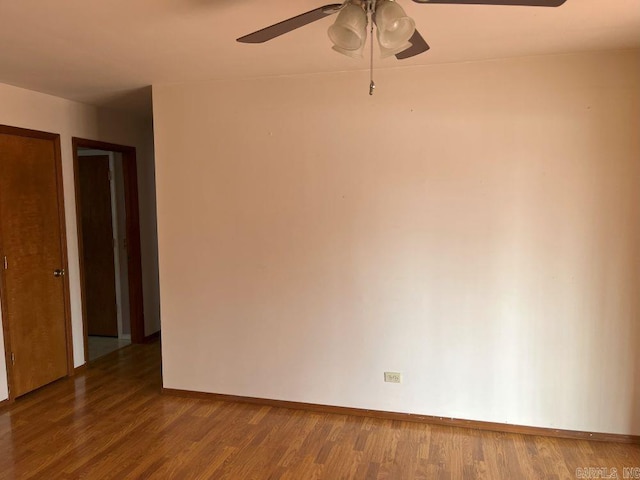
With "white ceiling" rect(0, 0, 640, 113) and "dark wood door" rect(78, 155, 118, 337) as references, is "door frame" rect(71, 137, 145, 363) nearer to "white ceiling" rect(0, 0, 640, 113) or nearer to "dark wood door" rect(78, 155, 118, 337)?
"dark wood door" rect(78, 155, 118, 337)

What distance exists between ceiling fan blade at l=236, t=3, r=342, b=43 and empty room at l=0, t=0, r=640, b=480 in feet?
1.42

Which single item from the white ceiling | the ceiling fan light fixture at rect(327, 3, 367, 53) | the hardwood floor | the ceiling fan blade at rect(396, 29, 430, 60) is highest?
the white ceiling

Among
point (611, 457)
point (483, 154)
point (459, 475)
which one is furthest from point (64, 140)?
point (611, 457)

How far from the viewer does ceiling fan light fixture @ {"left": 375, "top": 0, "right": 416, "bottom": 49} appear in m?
1.68

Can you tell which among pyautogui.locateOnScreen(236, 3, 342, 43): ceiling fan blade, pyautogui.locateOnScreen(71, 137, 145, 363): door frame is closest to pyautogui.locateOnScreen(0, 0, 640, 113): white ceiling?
pyautogui.locateOnScreen(236, 3, 342, 43): ceiling fan blade

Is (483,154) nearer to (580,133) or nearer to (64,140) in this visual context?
(580,133)

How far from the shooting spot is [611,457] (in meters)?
2.84

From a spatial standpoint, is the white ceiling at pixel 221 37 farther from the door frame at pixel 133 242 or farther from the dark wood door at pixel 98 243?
the dark wood door at pixel 98 243

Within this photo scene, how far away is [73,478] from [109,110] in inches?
132

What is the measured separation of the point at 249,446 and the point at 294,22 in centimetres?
247

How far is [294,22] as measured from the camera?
1753 mm

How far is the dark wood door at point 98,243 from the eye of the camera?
5.21 metres

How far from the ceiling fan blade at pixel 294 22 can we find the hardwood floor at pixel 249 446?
2.26 metres

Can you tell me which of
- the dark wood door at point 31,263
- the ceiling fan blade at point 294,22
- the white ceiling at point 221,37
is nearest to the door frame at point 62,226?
the dark wood door at point 31,263
